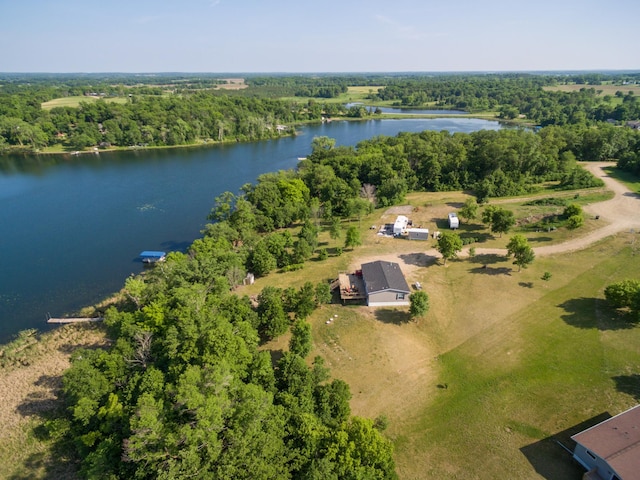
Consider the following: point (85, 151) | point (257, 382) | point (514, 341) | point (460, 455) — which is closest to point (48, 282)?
point (257, 382)

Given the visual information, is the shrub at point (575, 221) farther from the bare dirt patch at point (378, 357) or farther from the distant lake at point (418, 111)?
the distant lake at point (418, 111)

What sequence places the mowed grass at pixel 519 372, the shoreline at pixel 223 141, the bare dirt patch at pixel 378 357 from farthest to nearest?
the shoreline at pixel 223 141 → the bare dirt patch at pixel 378 357 → the mowed grass at pixel 519 372

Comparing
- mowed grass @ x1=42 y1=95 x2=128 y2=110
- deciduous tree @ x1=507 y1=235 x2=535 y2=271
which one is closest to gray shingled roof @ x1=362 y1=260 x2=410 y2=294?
deciduous tree @ x1=507 y1=235 x2=535 y2=271

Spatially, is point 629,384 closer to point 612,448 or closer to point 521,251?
point 612,448

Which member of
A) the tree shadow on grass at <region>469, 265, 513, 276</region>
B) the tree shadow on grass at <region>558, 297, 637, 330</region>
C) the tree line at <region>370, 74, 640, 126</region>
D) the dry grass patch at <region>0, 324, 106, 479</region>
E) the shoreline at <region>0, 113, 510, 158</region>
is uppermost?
the tree line at <region>370, 74, 640, 126</region>

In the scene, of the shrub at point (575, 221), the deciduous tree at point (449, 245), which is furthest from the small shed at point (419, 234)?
the shrub at point (575, 221)

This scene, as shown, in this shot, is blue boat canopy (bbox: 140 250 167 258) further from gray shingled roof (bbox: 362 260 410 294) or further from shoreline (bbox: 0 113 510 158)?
shoreline (bbox: 0 113 510 158)
